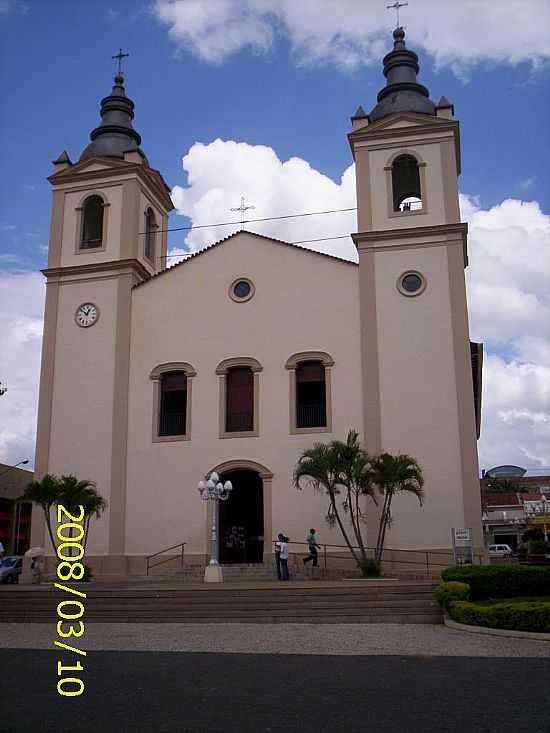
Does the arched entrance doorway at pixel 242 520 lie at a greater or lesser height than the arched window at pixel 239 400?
lesser

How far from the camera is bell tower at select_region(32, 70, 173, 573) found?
25875 millimetres

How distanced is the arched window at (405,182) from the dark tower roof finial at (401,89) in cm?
166

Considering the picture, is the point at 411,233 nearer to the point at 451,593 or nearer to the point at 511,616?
the point at 451,593

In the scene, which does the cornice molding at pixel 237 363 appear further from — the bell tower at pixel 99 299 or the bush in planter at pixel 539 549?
the bush in planter at pixel 539 549

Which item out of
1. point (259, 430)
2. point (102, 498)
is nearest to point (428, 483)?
point (259, 430)

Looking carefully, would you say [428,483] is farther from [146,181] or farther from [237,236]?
[146,181]

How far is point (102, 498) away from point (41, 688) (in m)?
16.3

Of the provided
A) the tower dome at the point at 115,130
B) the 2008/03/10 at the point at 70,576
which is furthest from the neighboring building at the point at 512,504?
the 2008/03/10 at the point at 70,576

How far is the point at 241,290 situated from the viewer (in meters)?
26.6

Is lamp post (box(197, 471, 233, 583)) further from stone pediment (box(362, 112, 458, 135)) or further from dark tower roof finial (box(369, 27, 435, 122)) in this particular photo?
dark tower roof finial (box(369, 27, 435, 122))

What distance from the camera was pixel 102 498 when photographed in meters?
25.1

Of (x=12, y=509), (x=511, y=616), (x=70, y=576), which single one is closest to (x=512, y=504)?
(x=12, y=509)

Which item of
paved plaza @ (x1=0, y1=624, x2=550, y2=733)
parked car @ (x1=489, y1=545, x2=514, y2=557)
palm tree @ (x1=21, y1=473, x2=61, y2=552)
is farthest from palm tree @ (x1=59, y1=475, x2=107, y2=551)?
parked car @ (x1=489, y1=545, x2=514, y2=557)

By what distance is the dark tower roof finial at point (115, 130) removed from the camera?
1160 inches
